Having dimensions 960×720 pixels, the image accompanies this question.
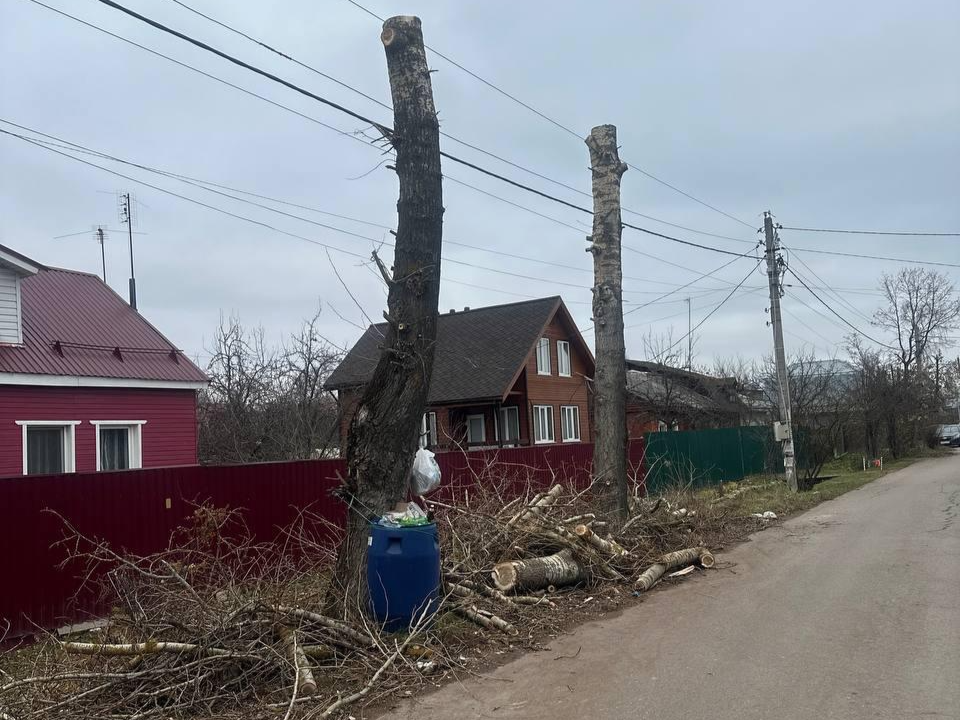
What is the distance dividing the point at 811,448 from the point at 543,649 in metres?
20.7

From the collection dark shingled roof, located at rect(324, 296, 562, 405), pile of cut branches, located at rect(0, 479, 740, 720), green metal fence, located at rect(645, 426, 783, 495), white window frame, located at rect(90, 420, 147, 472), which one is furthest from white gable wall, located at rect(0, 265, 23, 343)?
dark shingled roof, located at rect(324, 296, 562, 405)

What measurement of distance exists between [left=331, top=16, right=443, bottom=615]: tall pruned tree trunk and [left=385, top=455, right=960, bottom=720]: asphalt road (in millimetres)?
1760

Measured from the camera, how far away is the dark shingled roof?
28953 mm

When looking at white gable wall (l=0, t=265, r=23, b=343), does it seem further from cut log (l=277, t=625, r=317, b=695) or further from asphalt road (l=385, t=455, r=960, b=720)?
asphalt road (l=385, t=455, r=960, b=720)

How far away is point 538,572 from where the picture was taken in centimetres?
875

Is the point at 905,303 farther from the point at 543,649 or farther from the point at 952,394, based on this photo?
the point at 543,649

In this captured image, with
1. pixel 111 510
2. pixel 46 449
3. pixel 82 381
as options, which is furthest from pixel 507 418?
pixel 111 510

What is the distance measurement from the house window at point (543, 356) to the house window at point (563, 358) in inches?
34.1

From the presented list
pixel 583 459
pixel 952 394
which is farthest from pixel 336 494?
pixel 952 394

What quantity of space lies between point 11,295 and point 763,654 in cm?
1400

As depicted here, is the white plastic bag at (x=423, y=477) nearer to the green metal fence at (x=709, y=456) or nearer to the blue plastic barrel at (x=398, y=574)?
the blue plastic barrel at (x=398, y=574)

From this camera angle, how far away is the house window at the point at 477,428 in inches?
1194

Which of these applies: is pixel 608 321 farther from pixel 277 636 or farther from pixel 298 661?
pixel 298 661

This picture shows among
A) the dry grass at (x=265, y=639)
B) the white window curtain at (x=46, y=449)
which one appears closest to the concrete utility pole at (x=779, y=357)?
the dry grass at (x=265, y=639)
